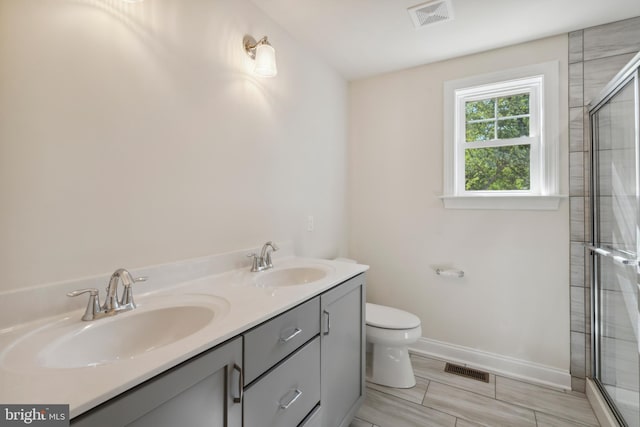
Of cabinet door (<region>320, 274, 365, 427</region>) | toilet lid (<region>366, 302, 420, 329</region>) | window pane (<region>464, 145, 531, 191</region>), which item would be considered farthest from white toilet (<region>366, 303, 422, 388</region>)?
window pane (<region>464, 145, 531, 191</region>)

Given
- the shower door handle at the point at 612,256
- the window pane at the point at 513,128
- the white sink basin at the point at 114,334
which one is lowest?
the white sink basin at the point at 114,334

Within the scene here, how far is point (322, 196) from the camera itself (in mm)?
2352

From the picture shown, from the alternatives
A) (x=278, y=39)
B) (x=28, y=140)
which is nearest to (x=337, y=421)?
(x=28, y=140)

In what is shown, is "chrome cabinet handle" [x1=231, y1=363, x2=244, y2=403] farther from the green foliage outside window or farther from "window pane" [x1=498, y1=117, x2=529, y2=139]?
"window pane" [x1=498, y1=117, x2=529, y2=139]

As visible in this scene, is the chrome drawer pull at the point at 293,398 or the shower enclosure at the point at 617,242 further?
the shower enclosure at the point at 617,242

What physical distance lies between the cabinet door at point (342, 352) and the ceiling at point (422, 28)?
158 cm

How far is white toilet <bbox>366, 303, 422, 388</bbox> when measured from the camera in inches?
75.2

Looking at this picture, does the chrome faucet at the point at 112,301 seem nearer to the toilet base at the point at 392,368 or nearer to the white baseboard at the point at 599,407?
the toilet base at the point at 392,368

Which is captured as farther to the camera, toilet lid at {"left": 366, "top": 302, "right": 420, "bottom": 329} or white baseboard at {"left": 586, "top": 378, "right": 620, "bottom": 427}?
toilet lid at {"left": 366, "top": 302, "right": 420, "bottom": 329}

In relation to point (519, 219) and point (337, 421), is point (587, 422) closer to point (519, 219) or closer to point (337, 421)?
point (519, 219)

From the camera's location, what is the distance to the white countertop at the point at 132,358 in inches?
22.2

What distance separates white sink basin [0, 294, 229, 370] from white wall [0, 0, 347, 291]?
0.20 metres

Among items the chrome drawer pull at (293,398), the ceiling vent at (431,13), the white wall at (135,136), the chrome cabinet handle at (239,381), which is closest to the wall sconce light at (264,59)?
the white wall at (135,136)

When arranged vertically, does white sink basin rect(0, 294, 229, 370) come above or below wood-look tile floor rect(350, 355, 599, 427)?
above
